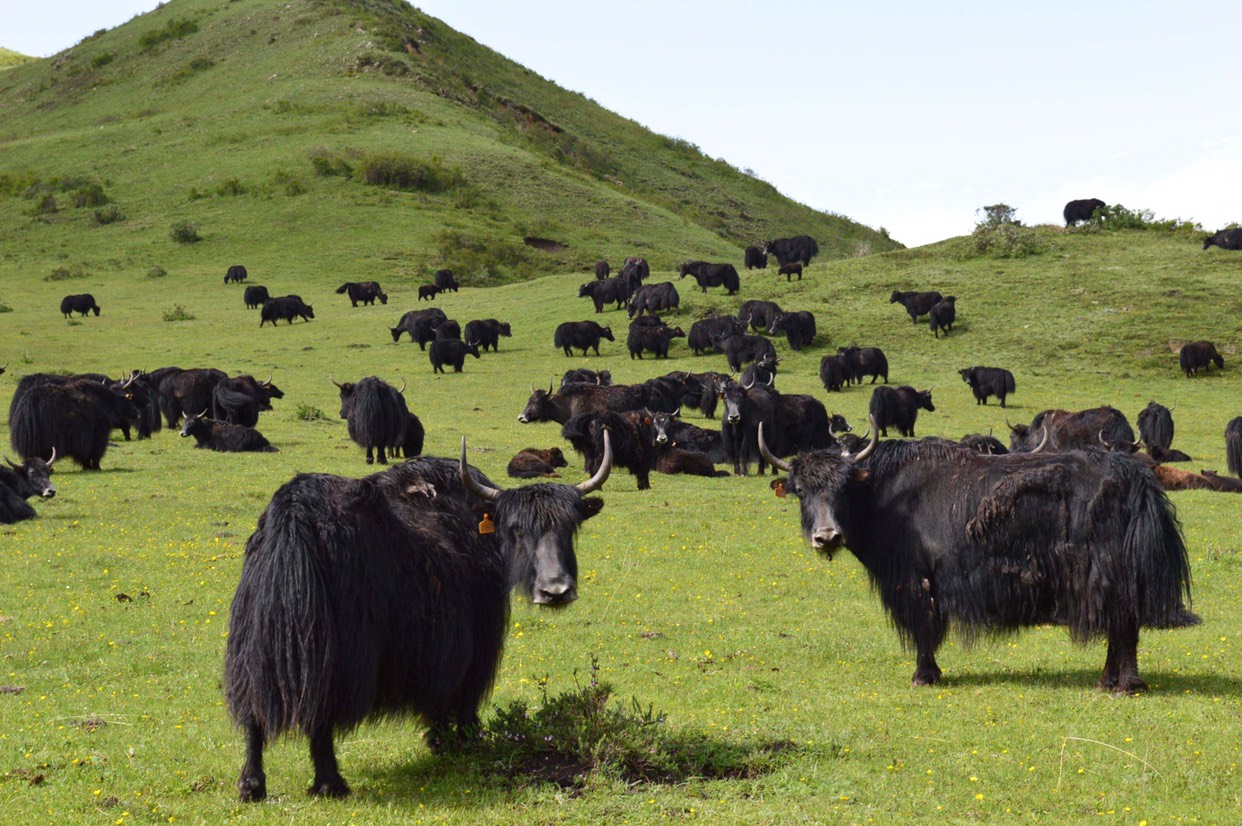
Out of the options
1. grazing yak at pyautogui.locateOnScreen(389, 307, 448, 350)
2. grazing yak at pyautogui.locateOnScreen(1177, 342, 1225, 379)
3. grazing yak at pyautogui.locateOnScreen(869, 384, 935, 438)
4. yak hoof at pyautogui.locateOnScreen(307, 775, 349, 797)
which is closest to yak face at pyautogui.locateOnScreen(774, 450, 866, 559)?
yak hoof at pyautogui.locateOnScreen(307, 775, 349, 797)

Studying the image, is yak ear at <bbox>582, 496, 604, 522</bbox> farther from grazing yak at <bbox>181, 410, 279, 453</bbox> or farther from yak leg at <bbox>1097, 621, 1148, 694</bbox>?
grazing yak at <bbox>181, 410, 279, 453</bbox>

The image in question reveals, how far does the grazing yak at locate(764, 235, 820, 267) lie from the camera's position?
2231 inches

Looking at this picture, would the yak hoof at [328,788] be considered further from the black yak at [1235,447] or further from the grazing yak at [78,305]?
the grazing yak at [78,305]

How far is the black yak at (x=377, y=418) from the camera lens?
21.2 m

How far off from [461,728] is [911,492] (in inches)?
160

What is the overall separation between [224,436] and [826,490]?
16.4m

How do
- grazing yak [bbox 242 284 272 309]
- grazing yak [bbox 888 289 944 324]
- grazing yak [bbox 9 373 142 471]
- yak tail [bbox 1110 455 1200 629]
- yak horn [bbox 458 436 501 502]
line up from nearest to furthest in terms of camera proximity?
yak horn [bbox 458 436 501 502] → yak tail [bbox 1110 455 1200 629] → grazing yak [bbox 9 373 142 471] → grazing yak [bbox 888 289 944 324] → grazing yak [bbox 242 284 272 309]

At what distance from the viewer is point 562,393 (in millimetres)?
27344

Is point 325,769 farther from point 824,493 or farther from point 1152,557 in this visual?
point 1152,557

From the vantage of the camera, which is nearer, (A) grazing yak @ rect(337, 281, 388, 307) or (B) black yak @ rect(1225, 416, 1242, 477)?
(B) black yak @ rect(1225, 416, 1242, 477)

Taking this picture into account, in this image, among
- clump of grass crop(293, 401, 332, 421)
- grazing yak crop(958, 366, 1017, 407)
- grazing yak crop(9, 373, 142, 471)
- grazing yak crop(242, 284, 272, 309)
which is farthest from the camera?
grazing yak crop(242, 284, 272, 309)

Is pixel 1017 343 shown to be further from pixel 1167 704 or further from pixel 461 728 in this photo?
pixel 461 728

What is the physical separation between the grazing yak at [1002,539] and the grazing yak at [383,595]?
2844 millimetres

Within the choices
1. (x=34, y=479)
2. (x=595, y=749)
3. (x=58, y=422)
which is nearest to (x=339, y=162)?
(x=58, y=422)
